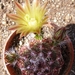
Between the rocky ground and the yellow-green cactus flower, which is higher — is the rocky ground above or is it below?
below

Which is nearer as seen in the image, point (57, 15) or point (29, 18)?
point (29, 18)

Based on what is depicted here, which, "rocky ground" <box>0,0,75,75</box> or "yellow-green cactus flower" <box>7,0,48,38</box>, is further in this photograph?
"rocky ground" <box>0,0,75,75</box>

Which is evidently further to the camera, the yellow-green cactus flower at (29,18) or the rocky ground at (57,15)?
the rocky ground at (57,15)

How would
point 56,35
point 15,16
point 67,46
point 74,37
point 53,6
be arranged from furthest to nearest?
point 53,6 < point 74,37 < point 67,46 < point 56,35 < point 15,16

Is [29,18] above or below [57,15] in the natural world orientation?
above

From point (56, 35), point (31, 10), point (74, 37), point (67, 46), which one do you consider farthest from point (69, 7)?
point (31, 10)

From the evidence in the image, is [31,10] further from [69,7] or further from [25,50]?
[69,7]

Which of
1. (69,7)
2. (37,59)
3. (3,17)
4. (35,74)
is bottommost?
(35,74)

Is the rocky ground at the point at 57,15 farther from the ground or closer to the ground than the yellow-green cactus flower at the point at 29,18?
closer to the ground
